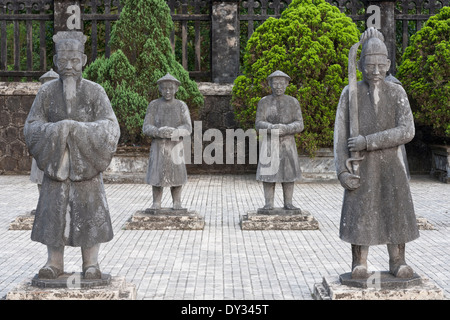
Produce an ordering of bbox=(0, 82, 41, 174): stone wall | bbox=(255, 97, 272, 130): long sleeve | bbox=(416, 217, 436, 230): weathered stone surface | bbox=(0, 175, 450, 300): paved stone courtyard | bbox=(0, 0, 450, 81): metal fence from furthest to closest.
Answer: bbox=(0, 0, 450, 81): metal fence < bbox=(0, 82, 41, 174): stone wall < bbox=(255, 97, 272, 130): long sleeve < bbox=(416, 217, 436, 230): weathered stone surface < bbox=(0, 175, 450, 300): paved stone courtyard

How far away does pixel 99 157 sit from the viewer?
513 cm

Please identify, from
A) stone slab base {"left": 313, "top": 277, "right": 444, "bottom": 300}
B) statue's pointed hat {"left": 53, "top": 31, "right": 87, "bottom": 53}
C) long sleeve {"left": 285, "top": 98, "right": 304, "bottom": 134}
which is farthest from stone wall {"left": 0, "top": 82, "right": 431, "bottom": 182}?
stone slab base {"left": 313, "top": 277, "right": 444, "bottom": 300}

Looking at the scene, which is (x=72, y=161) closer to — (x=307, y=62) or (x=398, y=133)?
(x=398, y=133)

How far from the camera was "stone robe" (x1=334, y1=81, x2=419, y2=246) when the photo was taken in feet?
17.1

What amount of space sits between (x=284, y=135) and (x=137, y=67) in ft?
20.9

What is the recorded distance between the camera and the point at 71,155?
16.7 feet

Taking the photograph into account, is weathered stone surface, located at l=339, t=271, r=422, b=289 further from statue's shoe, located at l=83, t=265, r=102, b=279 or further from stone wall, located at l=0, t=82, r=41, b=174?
stone wall, located at l=0, t=82, r=41, b=174

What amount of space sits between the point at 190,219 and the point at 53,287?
13.5 feet

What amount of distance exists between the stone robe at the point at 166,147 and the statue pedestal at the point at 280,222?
3.64ft

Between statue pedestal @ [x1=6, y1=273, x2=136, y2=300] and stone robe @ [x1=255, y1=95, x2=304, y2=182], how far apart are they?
4.29 meters

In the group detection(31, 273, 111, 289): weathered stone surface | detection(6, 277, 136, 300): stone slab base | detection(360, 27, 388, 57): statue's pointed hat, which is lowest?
detection(6, 277, 136, 300): stone slab base

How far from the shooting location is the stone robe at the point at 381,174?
5.21 m

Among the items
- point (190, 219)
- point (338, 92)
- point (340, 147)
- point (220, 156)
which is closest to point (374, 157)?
point (340, 147)

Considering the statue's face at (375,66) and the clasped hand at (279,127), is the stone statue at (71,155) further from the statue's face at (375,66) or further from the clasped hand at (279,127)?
the clasped hand at (279,127)
